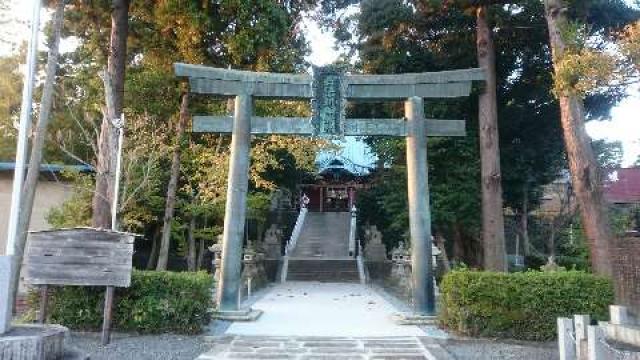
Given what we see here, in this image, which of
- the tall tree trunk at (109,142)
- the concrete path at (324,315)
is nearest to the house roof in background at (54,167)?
the tall tree trunk at (109,142)

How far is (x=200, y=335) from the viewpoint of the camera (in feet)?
31.9

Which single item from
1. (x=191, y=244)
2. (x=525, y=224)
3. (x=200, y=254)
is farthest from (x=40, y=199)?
(x=525, y=224)

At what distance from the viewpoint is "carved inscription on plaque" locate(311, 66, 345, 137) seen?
494 inches

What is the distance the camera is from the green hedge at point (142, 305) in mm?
9578

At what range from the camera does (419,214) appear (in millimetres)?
12164

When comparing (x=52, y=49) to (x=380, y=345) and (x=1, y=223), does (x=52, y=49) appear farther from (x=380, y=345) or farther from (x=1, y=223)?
(x=1, y=223)

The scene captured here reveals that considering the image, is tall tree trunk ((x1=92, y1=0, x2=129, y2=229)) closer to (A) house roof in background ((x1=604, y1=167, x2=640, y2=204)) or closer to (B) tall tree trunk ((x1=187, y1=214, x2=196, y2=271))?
(B) tall tree trunk ((x1=187, y1=214, x2=196, y2=271))

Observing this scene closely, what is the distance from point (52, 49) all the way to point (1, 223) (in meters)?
9.62

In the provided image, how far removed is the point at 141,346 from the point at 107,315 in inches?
30.9

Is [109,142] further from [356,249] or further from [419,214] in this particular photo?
[356,249]

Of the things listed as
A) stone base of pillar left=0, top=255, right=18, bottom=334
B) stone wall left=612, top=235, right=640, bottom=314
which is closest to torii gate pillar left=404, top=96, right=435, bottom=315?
stone wall left=612, top=235, right=640, bottom=314

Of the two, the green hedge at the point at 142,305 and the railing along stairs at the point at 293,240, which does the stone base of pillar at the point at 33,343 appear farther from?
the railing along stairs at the point at 293,240

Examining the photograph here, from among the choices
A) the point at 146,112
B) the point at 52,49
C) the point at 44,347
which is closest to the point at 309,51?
the point at 146,112

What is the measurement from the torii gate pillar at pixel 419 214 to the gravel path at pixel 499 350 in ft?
7.37
